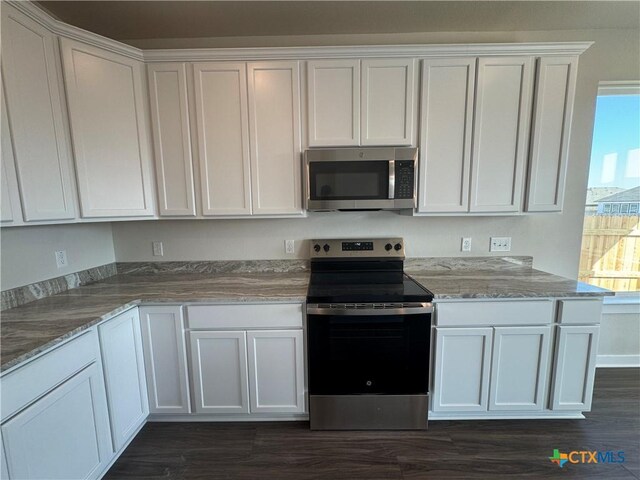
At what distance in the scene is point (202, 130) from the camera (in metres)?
2.04

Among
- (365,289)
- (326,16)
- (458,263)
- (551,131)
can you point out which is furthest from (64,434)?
(551,131)

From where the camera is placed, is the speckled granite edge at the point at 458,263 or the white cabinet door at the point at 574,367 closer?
the white cabinet door at the point at 574,367

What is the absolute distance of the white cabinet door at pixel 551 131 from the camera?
195cm

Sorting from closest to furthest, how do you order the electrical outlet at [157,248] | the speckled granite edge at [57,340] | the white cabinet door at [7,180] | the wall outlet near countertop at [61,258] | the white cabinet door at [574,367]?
the speckled granite edge at [57,340] → the white cabinet door at [7,180] → the white cabinet door at [574,367] → the wall outlet near countertop at [61,258] → the electrical outlet at [157,248]

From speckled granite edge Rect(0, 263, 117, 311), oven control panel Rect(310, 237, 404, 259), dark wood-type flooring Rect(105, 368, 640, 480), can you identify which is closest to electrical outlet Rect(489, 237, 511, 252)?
oven control panel Rect(310, 237, 404, 259)

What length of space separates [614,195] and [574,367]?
1610 mm

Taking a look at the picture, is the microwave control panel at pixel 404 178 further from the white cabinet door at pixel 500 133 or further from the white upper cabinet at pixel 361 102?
the white cabinet door at pixel 500 133

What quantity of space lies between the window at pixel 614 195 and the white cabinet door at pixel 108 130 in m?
3.58

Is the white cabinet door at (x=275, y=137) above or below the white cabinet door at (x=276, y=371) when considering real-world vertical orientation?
above

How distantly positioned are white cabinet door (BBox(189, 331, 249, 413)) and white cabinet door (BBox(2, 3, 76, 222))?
3.61ft

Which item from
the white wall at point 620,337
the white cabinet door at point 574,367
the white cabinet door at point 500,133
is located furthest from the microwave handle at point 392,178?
the white wall at point 620,337

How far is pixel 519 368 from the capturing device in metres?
1.86

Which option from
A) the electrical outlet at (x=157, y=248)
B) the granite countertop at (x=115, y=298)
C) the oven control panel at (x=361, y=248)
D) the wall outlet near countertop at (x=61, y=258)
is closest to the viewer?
the granite countertop at (x=115, y=298)

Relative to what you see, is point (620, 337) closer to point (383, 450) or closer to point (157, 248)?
point (383, 450)
